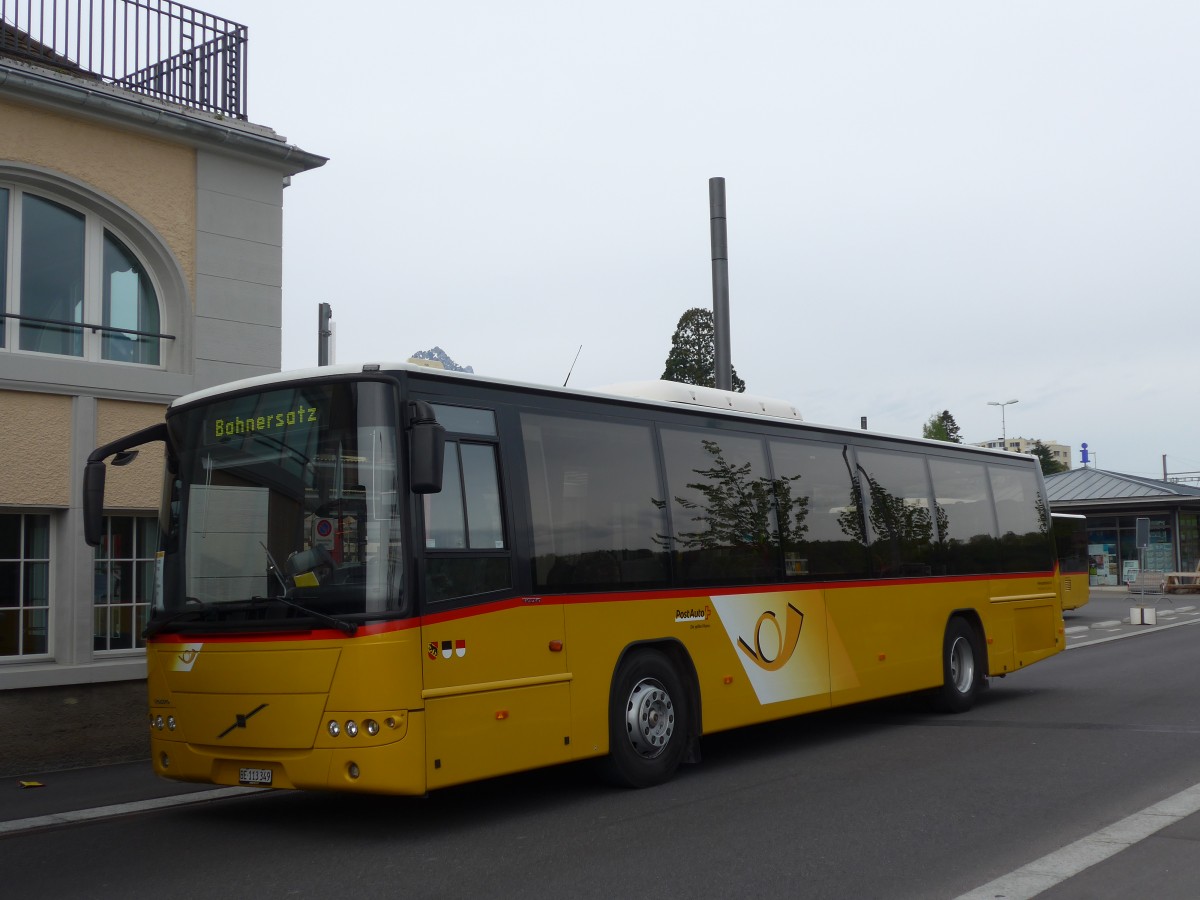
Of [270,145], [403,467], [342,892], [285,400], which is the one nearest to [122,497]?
[270,145]

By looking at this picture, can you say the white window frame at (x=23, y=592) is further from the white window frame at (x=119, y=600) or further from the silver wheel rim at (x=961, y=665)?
the silver wheel rim at (x=961, y=665)

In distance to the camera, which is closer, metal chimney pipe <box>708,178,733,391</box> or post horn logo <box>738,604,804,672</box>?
post horn logo <box>738,604,804,672</box>

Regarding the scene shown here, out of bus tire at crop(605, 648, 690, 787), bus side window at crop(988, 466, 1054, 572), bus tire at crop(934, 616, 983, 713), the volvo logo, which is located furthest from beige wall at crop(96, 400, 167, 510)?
bus side window at crop(988, 466, 1054, 572)

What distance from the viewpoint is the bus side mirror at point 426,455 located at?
7102 mm

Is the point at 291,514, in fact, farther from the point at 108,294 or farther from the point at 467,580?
the point at 108,294

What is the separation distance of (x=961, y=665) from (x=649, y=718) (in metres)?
5.67

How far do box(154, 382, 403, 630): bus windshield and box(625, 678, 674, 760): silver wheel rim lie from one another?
2.39 metres

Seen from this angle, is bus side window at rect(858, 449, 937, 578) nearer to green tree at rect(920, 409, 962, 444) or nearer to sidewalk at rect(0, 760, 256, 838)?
sidewalk at rect(0, 760, 256, 838)

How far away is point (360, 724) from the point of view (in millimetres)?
7199

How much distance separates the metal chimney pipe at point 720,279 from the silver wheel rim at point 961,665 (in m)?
4.14

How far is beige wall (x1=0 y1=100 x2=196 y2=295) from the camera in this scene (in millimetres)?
11695

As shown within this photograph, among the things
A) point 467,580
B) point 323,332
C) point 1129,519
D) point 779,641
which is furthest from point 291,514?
point 1129,519

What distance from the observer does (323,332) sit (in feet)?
78.0

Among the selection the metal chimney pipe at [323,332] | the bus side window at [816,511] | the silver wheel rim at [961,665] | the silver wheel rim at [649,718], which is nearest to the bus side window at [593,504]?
the silver wheel rim at [649,718]
